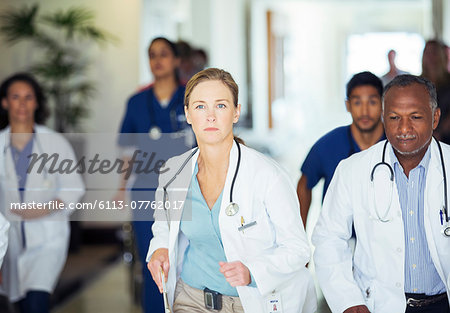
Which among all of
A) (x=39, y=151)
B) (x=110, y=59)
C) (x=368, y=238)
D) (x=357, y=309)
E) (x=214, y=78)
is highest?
(x=110, y=59)

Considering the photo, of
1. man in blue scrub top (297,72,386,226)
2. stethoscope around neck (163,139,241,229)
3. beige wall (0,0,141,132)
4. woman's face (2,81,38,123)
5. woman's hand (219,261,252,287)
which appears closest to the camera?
woman's hand (219,261,252,287)

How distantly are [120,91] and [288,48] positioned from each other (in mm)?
4328

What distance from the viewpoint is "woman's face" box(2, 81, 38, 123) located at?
11.7 feet

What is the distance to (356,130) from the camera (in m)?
2.95

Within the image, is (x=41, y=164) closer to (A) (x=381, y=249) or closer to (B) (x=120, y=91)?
(A) (x=381, y=249)

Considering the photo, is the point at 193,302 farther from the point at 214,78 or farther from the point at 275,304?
the point at 214,78

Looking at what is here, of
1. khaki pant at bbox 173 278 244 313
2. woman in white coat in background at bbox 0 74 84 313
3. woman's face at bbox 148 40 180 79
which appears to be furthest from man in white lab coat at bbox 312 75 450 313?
woman's face at bbox 148 40 180 79

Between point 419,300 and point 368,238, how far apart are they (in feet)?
0.88

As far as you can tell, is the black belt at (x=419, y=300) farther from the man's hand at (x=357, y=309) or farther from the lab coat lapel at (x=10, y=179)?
the lab coat lapel at (x=10, y=179)

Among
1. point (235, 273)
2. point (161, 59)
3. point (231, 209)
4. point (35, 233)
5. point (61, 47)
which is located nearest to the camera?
point (235, 273)

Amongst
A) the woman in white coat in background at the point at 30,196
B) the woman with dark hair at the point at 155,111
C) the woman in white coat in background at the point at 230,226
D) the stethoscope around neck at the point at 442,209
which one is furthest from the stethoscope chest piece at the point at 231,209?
the woman with dark hair at the point at 155,111

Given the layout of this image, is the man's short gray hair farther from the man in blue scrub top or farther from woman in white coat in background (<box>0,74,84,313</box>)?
woman in white coat in background (<box>0,74,84,313</box>)

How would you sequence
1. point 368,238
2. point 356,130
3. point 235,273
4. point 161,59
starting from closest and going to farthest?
point 235,273 → point 368,238 → point 356,130 → point 161,59

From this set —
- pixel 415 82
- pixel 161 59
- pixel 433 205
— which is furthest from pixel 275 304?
pixel 161 59
